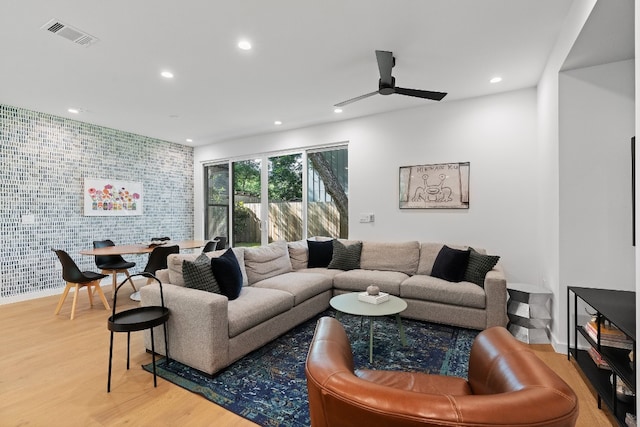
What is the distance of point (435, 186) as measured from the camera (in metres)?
4.35

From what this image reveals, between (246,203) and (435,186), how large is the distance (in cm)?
380

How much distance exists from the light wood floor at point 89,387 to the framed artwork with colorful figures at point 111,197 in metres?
2.33

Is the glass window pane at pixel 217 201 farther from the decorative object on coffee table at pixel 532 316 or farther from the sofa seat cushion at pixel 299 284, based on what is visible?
the decorative object on coffee table at pixel 532 316

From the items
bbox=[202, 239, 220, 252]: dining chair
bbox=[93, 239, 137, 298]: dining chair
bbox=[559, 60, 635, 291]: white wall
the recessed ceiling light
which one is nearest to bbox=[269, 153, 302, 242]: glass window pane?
bbox=[202, 239, 220, 252]: dining chair

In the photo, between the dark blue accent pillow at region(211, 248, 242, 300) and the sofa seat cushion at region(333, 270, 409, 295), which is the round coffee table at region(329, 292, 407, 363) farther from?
the dark blue accent pillow at region(211, 248, 242, 300)

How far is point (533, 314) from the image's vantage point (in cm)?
303

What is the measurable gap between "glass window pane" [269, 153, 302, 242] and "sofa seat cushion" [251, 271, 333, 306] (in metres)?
1.88

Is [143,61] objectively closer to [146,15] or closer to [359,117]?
[146,15]

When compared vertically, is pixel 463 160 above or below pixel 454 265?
above

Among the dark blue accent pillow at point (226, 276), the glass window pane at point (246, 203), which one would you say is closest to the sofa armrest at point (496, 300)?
the dark blue accent pillow at point (226, 276)

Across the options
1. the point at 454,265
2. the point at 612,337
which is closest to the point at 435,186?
the point at 454,265

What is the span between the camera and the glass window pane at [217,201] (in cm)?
674

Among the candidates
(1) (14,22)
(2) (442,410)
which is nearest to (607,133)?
(2) (442,410)

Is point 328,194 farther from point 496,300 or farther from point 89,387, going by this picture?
point 89,387
